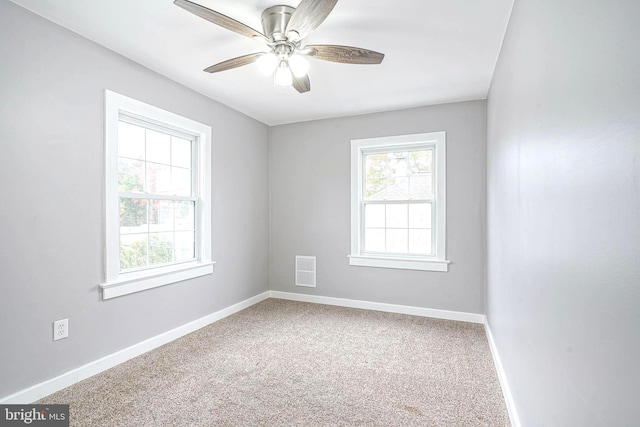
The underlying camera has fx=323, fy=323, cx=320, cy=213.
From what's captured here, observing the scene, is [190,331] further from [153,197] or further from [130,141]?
[130,141]

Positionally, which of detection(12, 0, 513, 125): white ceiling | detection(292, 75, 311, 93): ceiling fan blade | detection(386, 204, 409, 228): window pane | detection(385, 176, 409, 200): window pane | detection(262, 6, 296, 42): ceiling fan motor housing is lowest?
detection(386, 204, 409, 228): window pane

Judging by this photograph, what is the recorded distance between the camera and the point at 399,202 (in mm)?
4016

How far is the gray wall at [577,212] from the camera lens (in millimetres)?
705

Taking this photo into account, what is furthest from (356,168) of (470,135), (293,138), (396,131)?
(470,135)

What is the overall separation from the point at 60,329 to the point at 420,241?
3.50m

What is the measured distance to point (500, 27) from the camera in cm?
221

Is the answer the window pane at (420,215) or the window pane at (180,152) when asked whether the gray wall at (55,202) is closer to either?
the window pane at (180,152)

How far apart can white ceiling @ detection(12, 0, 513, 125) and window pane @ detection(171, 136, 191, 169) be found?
564 mm

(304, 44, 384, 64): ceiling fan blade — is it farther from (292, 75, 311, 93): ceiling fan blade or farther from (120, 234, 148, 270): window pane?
(120, 234, 148, 270): window pane

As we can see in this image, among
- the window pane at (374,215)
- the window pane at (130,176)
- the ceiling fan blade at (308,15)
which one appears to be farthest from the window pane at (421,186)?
the window pane at (130,176)

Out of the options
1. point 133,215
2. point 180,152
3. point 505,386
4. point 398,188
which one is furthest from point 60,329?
point 398,188

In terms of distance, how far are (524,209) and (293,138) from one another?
339 cm

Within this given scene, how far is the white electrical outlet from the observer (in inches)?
86.0

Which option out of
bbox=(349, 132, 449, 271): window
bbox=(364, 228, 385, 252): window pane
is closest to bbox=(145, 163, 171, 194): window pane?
bbox=(349, 132, 449, 271): window
